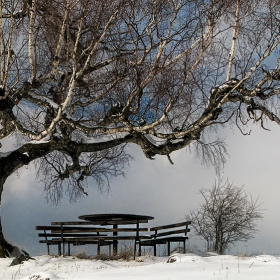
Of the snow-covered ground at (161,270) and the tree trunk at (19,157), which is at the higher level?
the tree trunk at (19,157)

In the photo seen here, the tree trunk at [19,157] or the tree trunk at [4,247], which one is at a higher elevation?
the tree trunk at [19,157]

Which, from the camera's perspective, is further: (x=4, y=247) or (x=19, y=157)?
(x=19, y=157)

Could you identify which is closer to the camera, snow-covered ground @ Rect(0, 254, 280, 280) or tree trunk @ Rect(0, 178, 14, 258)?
snow-covered ground @ Rect(0, 254, 280, 280)

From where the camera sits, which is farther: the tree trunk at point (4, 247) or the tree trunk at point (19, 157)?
the tree trunk at point (19, 157)

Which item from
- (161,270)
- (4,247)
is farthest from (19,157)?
(161,270)

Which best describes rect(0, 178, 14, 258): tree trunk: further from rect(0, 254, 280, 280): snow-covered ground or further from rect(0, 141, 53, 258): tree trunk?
rect(0, 254, 280, 280): snow-covered ground

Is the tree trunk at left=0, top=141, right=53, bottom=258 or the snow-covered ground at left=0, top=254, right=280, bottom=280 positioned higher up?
the tree trunk at left=0, top=141, right=53, bottom=258

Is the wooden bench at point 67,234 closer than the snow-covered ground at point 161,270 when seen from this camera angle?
No

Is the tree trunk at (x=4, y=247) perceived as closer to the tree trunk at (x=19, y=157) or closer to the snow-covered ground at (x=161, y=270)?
the tree trunk at (x=19, y=157)

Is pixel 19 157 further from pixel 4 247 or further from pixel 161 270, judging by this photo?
pixel 161 270

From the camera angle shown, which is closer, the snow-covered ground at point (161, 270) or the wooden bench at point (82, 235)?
the snow-covered ground at point (161, 270)

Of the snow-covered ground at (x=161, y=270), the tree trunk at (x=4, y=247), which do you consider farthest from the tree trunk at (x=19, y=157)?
the snow-covered ground at (x=161, y=270)

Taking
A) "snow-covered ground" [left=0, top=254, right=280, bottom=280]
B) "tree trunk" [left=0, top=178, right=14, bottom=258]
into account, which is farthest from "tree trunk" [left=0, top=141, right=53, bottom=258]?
"snow-covered ground" [left=0, top=254, right=280, bottom=280]

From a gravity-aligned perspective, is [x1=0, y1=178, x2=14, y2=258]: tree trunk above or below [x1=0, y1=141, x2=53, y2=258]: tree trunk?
below
